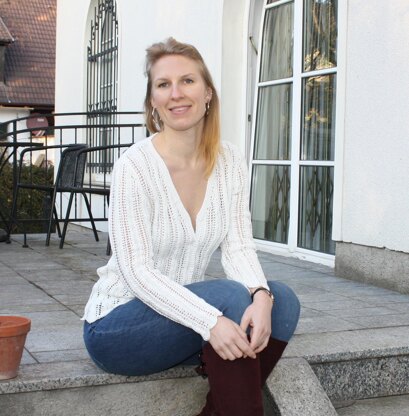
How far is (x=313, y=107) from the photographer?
6.00 metres

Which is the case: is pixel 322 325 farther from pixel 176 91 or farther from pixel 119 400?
pixel 176 91

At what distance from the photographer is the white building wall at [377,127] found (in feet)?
15.0

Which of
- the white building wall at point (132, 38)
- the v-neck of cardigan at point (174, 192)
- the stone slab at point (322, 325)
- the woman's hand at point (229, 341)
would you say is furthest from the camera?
the white building wall at point (132, 38)

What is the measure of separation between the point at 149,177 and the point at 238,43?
169 inches

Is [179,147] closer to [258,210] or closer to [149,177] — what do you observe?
[149,177]

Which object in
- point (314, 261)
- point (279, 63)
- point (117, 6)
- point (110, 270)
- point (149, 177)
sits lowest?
point (314, 261)

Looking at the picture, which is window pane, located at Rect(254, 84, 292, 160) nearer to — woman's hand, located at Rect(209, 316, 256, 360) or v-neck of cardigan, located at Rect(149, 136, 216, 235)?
v-neck of cardigan, located at Rect(149, 136, 216, 235)

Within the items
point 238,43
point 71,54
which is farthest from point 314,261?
point 71,54

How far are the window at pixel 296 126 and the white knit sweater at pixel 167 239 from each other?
2.91 m

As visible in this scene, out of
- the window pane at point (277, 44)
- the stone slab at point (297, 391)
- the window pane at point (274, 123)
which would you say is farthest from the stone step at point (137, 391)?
the window pane at point (277, 44)

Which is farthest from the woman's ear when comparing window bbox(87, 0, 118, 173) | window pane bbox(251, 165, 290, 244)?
window bbox(87, 0, 118, 173)

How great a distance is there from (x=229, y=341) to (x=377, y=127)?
2.69 m

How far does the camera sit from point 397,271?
464 centimetres

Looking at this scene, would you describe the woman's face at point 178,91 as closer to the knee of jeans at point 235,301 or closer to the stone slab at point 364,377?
the knee of jeans at point 235,301
